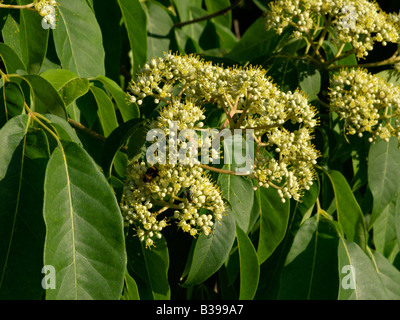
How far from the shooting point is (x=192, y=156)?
1.85 m

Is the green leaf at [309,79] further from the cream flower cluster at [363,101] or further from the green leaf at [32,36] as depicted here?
the green leaf at [32,36]

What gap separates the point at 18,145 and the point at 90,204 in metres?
0.33

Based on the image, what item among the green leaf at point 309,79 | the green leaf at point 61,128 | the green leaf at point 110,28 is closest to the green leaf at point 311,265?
the green leaf at point 309,79

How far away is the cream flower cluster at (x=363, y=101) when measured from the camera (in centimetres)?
243

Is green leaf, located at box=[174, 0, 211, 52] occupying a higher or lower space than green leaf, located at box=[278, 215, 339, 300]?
higher

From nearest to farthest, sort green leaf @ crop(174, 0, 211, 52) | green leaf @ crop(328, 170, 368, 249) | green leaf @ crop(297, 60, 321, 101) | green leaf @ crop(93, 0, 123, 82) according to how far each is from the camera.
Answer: green leaf @ crop(328, 170, 368, 249), green leaf @ crop(297, 60, 321, 101), green leaf @ crop(93, 0, 123, 82), green leaf @ crop(174, 0, 211, 52)

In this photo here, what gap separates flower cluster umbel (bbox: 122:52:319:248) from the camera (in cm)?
190

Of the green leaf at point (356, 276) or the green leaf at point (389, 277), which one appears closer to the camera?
the green leaf at point (356, 276)

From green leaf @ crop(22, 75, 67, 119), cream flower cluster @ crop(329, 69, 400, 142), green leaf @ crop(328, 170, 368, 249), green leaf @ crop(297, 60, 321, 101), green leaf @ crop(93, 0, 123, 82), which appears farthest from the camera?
green leaf @ crop(93, 0, 123, 82)

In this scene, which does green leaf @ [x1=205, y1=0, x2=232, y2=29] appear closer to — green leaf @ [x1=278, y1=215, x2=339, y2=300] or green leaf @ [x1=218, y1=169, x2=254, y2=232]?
green leaf @ [x1=278, y1=215, x2=339, y2=300]

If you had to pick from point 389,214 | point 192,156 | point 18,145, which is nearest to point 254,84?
point 192,156

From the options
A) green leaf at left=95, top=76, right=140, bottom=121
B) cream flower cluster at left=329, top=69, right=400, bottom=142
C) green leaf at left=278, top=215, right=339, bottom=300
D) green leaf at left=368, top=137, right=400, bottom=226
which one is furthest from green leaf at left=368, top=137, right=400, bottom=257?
green leaf at left=95, top=76, right=140, bottom=121

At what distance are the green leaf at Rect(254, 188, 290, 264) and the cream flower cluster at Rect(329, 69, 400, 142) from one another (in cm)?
51

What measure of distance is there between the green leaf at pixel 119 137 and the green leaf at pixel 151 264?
1.15 ft
